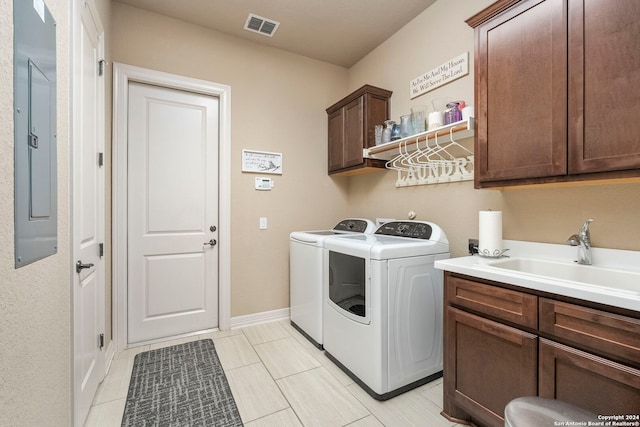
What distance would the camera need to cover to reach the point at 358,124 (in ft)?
9.12

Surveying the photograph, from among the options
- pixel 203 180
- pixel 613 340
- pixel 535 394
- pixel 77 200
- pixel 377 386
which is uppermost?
pixel 203 180

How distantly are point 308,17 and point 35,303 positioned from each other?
2.73 m

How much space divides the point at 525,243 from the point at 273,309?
2.34 metres

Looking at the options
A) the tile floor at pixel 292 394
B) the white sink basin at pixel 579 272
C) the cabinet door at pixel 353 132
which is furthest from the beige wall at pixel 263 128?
the white sink basin at pixel 579 272

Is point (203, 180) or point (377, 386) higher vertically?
point (203, 180)

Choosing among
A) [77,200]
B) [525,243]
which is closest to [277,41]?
[77,200]

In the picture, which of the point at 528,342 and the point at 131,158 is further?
the point at 131,158

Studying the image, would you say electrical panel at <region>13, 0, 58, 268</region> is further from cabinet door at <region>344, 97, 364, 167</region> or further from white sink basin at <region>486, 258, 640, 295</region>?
cabinet door at <region>344, 97, 364, 167</region>

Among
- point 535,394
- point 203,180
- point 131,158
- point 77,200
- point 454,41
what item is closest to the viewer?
point 535,394

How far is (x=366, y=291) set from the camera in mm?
1868

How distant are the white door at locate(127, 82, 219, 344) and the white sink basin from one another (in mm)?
2397

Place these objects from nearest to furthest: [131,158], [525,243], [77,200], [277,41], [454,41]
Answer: [77,200] → [525,243] → [454,41] → [131,158] → [277,41]

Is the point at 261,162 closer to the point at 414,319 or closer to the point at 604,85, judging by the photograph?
the point at 414,319

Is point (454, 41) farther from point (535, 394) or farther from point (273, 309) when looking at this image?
point (273, 309)
